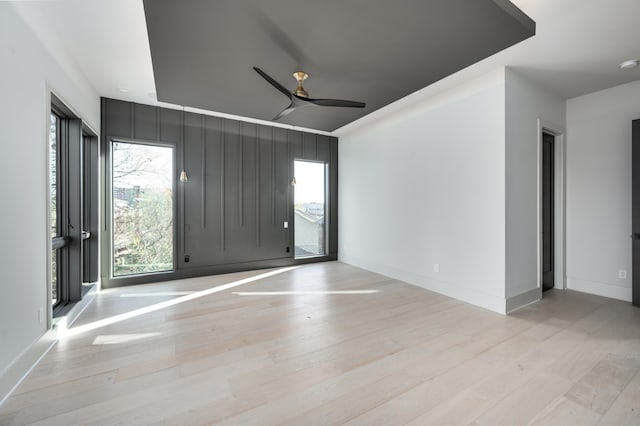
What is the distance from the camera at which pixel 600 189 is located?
3.96 metres

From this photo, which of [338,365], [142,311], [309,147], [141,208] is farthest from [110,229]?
[338,365]

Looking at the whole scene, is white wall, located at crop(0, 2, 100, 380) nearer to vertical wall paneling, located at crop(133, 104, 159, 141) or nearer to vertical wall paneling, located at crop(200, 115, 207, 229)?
vertical wall paneling, located at crop(133, 104, 159, 141)

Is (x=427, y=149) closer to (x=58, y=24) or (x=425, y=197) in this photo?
(x=425, y=197)

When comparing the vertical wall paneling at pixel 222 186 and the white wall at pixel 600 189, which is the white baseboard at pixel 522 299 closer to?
the white wall at pixel 600 189

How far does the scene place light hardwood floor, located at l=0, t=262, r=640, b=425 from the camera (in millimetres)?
1751

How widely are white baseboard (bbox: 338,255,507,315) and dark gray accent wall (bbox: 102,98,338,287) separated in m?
1.76

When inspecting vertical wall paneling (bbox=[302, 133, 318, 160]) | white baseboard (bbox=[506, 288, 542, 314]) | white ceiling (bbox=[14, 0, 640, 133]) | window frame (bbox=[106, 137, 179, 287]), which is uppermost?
white ceiling (bbox=[14, 0, 640, 133])

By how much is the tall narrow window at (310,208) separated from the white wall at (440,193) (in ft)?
3.15

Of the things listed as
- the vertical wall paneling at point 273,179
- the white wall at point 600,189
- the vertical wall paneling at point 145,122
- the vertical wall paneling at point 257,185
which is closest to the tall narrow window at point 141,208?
the vertical wall paneling at point 145,122

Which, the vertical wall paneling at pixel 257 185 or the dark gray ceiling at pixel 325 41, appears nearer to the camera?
the dark gray ceiling at pixel 325 41

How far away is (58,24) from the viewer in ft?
8.22

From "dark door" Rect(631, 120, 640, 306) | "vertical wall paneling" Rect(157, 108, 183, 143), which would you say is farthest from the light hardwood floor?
"vertical wall paneling" Rect(157, 108, 183, 143)

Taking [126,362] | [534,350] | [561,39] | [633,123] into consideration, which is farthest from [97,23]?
[633,123]

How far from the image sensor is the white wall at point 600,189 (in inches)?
146
